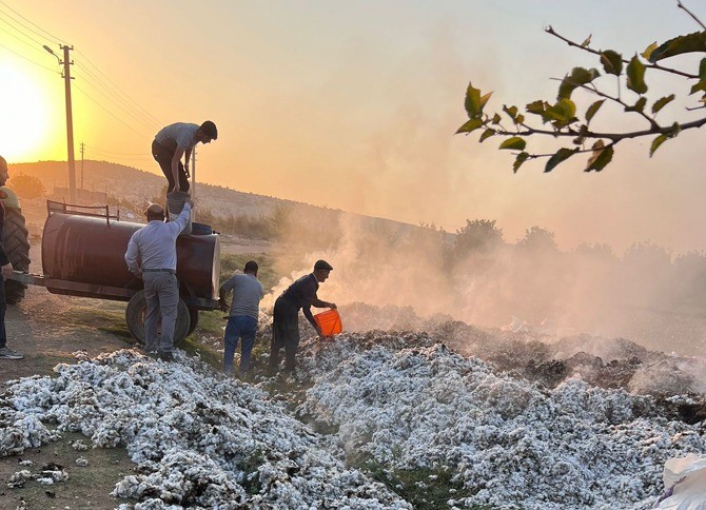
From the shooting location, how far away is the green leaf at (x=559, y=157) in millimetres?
1742

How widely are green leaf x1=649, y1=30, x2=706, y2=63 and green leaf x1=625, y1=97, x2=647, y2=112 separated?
0.52ft

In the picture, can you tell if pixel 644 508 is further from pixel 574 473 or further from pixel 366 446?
pixel 366 446

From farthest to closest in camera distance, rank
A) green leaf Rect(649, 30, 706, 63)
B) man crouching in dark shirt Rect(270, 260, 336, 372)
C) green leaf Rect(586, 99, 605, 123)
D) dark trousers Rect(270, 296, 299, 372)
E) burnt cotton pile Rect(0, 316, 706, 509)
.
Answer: man crouching in dark shirt Rect(270, 260, 336, 372) → dark trousers Rect(270, 296, 299, 372) → burnt cotton pile Rect(0, 316, 706, 509) → green leaf Rect(586, 99, 605, 123) → green leaf Rect(649, 30, 706, 63)

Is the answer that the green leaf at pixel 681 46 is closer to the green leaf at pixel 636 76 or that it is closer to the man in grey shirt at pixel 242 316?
the green leaf at pixel 636 76

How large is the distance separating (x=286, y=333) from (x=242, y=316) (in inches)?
34.5

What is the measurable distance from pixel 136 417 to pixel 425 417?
3076 mm

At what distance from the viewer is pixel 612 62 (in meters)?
1.70

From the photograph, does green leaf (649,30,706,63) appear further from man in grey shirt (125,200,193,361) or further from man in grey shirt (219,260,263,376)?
man in grey shirt (219,260,263,376)

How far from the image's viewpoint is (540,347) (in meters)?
11.4

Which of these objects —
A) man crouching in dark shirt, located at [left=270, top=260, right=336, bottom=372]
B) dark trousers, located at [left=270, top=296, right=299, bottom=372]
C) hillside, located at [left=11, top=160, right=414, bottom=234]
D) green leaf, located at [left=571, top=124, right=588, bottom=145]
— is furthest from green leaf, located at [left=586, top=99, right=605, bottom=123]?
hillside, located at [left=11, top=160, right=414, bottom=234]

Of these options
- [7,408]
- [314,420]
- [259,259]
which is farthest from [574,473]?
[259,259]

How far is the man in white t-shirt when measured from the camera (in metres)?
7.89

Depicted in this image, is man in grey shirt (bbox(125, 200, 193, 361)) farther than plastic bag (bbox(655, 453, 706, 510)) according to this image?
Yes

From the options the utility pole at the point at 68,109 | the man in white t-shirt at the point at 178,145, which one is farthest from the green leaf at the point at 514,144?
the utility pole at the point at 68,109
